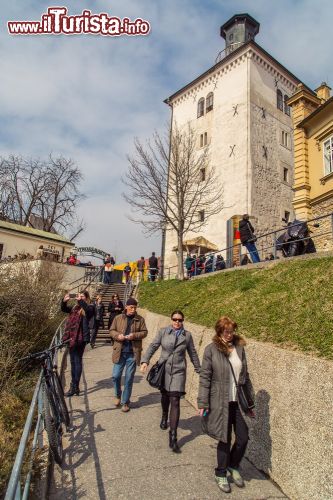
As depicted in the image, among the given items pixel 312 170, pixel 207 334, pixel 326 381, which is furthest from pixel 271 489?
pixel 312 170

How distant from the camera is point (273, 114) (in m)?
31.0

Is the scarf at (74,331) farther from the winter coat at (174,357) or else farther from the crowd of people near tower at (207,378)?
the winter coat at (174,357)

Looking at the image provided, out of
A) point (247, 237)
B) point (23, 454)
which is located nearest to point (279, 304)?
point (23, 454)

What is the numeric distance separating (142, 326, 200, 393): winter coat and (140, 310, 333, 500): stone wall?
38.2 inches

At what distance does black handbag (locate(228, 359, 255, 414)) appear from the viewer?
3.85 metres

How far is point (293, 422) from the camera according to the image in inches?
150

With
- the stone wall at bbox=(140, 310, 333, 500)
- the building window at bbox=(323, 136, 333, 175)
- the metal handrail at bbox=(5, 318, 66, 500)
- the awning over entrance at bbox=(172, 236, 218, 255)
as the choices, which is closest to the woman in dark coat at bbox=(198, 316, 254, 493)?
the stone wall at bbox=(140, 310, 333, 500)

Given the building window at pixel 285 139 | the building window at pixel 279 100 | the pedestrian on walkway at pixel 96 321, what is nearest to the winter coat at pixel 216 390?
the pedestrian on walkway at pixel 96 321

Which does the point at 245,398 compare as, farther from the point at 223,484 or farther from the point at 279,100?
the point at 279,100

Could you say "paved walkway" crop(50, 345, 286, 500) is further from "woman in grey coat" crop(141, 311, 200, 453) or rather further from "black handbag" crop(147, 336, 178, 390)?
"black handbag" crop(147, 336, 178, 390)

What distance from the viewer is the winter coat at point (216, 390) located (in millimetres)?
3830

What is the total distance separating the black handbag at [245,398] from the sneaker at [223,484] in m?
0.76

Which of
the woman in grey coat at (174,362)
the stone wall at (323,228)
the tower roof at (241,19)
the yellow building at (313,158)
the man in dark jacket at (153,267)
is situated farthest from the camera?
the tower roof at (241,19)

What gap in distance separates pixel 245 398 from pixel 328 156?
15872 millimetres
